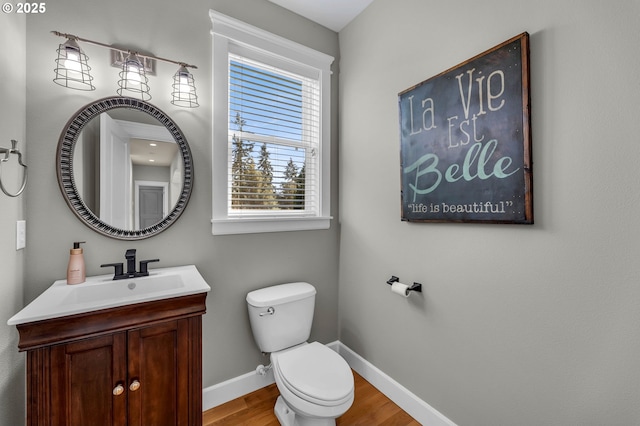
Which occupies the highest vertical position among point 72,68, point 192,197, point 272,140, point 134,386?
point 72,68

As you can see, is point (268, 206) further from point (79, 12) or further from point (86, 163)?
point (79, 12)

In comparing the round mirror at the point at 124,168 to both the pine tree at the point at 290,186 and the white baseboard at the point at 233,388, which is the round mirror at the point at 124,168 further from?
the white baseboard at the point at 233,388

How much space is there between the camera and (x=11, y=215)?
117 cm

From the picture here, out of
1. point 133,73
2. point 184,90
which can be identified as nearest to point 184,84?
point 184,90

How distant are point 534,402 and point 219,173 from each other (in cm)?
194

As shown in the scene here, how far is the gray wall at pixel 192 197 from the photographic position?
52.4 inches

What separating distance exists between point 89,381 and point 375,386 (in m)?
1.61

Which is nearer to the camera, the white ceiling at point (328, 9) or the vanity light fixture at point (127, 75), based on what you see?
the vanity light fixture at point (127, 75)

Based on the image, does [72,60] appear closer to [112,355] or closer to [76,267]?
[76,267]

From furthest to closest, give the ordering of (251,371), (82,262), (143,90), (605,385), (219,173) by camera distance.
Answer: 1. (251,371)
2. (219,173)
3. (143,90)
4. (82,262)
5. (605,385)

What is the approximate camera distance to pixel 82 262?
1.36 m

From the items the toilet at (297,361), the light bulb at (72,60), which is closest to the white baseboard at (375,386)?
the toilet at (297,361)

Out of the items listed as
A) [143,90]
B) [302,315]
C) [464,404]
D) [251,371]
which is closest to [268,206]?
[302,315]

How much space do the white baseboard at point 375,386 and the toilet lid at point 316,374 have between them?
1.66 feet
